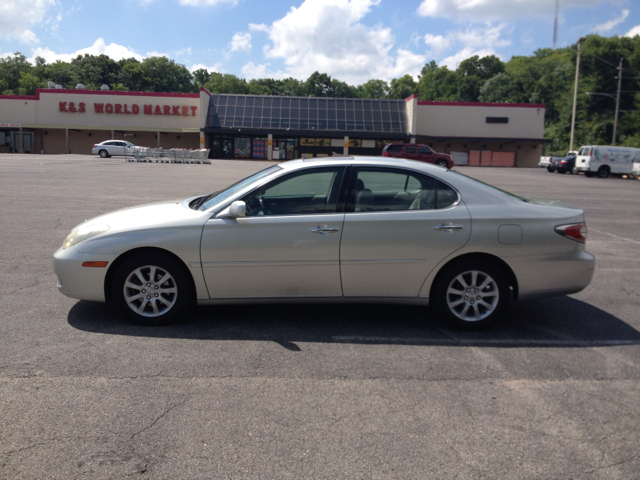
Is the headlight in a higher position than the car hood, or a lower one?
lower

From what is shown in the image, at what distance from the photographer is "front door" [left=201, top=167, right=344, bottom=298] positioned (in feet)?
15.6

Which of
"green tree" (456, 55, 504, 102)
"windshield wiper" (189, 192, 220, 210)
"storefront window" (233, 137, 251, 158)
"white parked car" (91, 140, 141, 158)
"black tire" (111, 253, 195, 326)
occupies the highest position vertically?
"green tree" (456, 55, 504, 102)

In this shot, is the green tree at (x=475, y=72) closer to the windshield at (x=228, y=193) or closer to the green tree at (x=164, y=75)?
the green tree at (x=164, y=75)

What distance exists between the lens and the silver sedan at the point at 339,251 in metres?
4.78

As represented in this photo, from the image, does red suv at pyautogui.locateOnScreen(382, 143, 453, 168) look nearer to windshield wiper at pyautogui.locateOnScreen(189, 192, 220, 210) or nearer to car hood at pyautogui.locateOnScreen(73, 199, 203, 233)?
windshield wiper at pyautogui.locateOnScreen(189, 192, 220, 210)

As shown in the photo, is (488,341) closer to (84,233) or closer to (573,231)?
(573,231)

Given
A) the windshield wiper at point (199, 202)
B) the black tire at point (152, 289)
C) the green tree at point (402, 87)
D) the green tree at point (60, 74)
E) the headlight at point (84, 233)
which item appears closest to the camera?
the black tire at point (152, 289)

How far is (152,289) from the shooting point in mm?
4859

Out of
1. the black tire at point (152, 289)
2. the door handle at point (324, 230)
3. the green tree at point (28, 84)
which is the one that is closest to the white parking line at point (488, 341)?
the door handle at point (324, 230)

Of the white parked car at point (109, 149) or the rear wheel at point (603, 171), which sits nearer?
the rear wheel at point (603, 171)

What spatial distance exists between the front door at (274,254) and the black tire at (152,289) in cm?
25

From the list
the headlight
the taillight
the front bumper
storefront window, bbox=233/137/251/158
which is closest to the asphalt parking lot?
the front bumper

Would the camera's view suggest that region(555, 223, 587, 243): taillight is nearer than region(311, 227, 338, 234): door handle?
No

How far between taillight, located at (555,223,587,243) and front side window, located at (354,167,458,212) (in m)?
0.98
